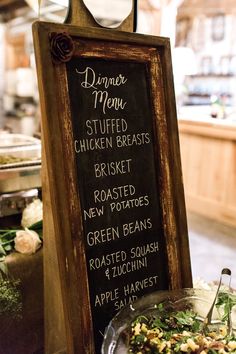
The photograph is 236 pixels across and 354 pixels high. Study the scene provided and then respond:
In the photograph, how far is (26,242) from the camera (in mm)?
1656

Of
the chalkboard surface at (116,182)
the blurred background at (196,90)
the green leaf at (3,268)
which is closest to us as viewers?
the chalkboard surface at (116,182)

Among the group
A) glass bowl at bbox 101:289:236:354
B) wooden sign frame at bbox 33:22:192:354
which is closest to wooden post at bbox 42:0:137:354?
wooden sign frame at bbox 33:22:192:354

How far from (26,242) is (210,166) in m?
3.56

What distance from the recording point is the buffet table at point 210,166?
461 centimetres

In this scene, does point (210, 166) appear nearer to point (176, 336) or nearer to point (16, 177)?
point (16, 177)

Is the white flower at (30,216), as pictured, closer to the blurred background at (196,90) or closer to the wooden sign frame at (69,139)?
the blurred background at (196,90)

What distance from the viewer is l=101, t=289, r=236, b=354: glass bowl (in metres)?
1.09

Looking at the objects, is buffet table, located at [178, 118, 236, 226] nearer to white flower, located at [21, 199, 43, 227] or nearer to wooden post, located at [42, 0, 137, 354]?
white flower, located at [21, 199, 43, 227]

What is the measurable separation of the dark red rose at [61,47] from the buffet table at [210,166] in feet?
11.9

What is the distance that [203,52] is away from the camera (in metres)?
9.55

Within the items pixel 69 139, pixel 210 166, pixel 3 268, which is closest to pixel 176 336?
pixel 69 139

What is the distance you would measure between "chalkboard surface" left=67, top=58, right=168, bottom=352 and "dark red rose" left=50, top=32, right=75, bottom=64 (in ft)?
0.13

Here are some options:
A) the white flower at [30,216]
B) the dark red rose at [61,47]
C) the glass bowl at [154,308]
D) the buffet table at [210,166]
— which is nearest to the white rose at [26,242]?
the white flower at [30,216]

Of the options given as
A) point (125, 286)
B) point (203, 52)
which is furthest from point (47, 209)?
point (203, 52)
